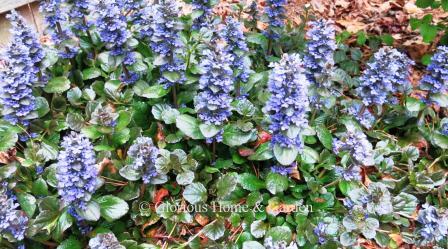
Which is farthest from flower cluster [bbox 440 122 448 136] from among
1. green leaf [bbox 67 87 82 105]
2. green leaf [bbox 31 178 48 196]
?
green leaf [bbox 31 178 48 196]

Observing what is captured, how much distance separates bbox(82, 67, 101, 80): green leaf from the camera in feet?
13.6

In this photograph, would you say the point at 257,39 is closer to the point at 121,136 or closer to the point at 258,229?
the point at 121,136

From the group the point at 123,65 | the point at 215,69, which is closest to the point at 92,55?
the point at 123,65

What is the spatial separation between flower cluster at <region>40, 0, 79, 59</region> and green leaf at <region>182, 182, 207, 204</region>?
1.72 metres

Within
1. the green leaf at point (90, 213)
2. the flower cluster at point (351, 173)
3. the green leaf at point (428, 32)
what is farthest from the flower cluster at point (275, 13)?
the green leaf at point (90, 213)

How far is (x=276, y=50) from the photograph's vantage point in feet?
15.2

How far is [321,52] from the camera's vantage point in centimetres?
360

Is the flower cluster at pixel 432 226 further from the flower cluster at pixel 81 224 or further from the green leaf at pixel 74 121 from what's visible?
the green leaf at pixel 74 121

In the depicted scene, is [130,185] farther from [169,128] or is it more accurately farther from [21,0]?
[21,0]

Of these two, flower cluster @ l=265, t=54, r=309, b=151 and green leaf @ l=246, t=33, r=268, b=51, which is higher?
flower cluster @ l=265, t=54, r=309, b=151

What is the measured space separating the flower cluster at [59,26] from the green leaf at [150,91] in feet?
2.39

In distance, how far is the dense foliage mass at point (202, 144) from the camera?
3.14m

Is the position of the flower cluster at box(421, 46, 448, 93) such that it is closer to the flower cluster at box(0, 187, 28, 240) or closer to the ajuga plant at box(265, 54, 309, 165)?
the ajuga plant at box(265, 54, 309, 165)

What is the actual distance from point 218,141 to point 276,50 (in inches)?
58.6
